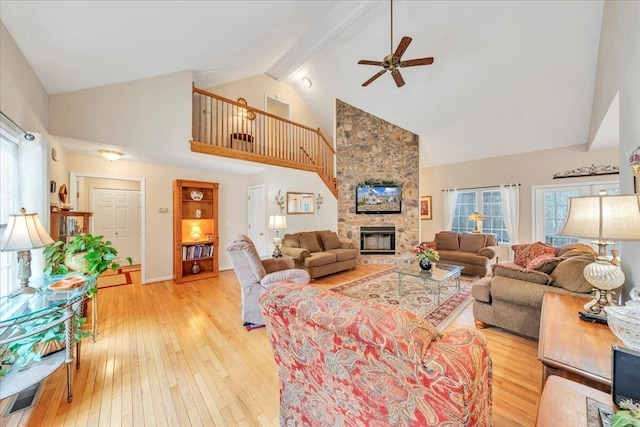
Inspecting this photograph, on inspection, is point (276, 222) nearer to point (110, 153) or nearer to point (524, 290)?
point (110, 153)

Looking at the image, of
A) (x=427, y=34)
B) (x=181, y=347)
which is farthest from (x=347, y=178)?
(x=181, y=347)

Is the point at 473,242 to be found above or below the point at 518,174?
below

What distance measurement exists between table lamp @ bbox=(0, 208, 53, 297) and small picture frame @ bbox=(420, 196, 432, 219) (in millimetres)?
6994

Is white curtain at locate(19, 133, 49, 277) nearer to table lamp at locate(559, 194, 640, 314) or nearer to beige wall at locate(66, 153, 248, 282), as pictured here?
beige wall at locate(66, 153, 248, 282)

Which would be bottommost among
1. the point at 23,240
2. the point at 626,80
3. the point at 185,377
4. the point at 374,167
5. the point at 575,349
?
the point at 185,377

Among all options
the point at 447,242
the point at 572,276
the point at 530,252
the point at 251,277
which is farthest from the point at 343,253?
the point at 572,276

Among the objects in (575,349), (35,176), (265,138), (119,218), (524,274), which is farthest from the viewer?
(265,138)

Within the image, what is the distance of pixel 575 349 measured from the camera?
119 centimetres

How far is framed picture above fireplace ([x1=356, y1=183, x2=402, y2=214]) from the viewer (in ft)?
21.1

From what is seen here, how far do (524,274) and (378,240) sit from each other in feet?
13.4

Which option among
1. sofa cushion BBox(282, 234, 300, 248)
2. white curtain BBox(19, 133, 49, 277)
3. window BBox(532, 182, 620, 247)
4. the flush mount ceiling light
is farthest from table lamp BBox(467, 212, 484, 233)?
white curtain BBox(19, 133, 49, 277)

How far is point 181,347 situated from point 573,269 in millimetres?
3830

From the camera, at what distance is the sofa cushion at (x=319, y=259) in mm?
4629

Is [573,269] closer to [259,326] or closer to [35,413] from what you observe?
[259,326]
